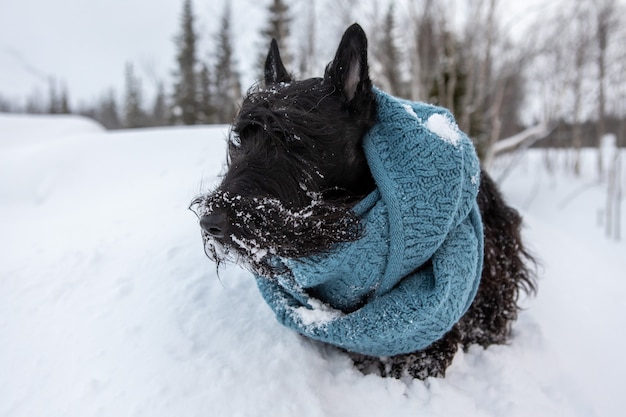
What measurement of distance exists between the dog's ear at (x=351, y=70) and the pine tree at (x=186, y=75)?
1040 inches

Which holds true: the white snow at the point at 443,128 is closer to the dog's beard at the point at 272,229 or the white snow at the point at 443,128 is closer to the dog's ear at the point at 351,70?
the dog's ear at the point at 351,70

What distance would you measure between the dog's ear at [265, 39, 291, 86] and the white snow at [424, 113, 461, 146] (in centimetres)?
79

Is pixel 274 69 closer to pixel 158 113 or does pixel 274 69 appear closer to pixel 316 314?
pixel 316 314

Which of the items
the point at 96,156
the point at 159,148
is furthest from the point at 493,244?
the point at 96,156

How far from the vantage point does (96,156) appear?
5.99 metres

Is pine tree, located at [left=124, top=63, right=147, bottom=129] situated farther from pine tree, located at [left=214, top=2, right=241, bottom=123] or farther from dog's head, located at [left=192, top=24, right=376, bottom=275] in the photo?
dog's head, located at [left=192, top=24, right=376, bottom=275]

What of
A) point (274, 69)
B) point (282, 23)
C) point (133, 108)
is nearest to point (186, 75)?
point (133, 108)

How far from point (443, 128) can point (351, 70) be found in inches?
21.7

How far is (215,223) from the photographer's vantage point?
4.67 ft

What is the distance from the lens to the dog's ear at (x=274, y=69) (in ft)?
6.86

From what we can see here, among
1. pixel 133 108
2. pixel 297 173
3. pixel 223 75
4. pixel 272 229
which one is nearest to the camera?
pixel 272 229

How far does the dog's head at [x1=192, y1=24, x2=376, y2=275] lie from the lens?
4.97ft

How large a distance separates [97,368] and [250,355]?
719 mm

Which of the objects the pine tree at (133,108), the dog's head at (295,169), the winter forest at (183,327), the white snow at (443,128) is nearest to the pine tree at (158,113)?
the pine tree at (133,108)
